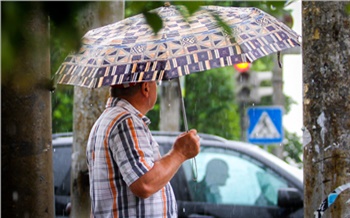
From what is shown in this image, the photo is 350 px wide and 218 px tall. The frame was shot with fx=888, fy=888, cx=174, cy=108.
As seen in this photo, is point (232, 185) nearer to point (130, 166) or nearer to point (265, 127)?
point (130, 166)

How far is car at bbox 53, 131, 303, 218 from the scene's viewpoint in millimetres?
7453

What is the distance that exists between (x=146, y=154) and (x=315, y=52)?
0.88m

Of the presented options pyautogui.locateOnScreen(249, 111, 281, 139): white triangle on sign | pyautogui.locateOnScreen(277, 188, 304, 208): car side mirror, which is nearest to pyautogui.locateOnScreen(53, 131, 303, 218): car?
pyautogui.locateOnScreen(277, 188, 304, 208): car side mirror

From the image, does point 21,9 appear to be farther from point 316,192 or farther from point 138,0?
point 316,192

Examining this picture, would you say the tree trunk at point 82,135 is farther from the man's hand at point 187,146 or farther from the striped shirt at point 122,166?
the man's hand at point 187,146

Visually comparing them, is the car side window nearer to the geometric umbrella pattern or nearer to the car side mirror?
the car side mirror

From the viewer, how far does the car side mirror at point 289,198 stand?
23.8ft

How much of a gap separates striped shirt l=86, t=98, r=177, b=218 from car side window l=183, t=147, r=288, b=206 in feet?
11.4

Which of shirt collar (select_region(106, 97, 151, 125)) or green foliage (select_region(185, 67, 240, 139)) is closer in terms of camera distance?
shirt collar (select_region(106, 97, 151, 125))

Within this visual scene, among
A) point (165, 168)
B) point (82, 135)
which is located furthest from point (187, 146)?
point (82, 135)

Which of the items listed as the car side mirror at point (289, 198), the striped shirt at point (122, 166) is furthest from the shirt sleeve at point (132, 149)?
the car side mirror at point (289, 198)

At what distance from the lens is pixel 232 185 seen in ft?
25.2

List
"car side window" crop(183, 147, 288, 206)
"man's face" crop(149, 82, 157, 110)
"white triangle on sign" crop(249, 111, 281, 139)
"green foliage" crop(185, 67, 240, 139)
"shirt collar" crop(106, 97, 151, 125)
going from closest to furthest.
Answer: "shirt collar" crop(106, 97, 151, 125)
"man's face" crop(149, 82, 157, 110)
"car side window" crop(183, 147, 288, 206)
"white triangle on sign" crop(249, 111, 281, 139)
"green foliage" crop(185, 67, 240, 139)

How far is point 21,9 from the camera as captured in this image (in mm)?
1778
